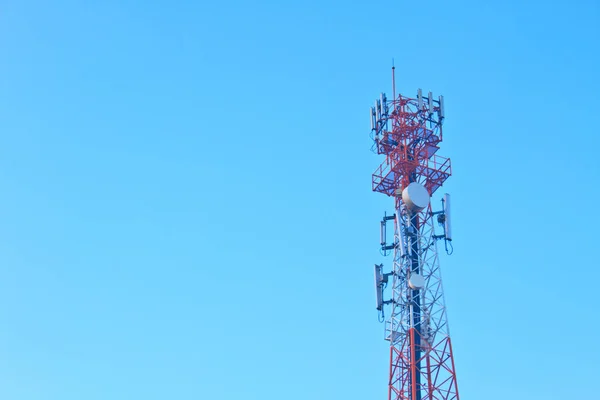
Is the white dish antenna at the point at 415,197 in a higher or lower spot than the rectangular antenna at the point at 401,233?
higher

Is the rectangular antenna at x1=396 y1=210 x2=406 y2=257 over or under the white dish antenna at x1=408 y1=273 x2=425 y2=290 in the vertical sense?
over

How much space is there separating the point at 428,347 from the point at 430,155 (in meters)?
14.8

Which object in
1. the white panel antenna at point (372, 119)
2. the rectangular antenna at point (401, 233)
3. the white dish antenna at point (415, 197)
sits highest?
the white panel antenna at point (372, 119)

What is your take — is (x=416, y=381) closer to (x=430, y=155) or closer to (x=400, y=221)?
(x=400, y=221)

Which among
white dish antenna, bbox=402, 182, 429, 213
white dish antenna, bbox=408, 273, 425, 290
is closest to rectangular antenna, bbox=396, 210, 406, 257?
white dish antenna, bbox=402, 182, 429, 213

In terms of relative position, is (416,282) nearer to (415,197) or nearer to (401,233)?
(401,233)

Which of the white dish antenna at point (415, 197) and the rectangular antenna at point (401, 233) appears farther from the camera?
the white dish antenna at point (415, 197)

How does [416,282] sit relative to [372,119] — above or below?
below

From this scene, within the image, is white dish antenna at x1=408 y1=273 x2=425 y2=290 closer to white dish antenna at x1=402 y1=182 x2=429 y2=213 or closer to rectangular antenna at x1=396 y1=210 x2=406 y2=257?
rectangular antenna at x1=396 y1=210 x2=406 y2=257

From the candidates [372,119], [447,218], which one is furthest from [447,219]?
[372,119]

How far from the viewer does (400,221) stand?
70375mm

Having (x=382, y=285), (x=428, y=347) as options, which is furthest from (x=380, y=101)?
(x=428, y=347)

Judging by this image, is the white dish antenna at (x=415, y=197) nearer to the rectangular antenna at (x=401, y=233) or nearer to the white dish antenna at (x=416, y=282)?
the rectangular antenna at (x=401, y=233)

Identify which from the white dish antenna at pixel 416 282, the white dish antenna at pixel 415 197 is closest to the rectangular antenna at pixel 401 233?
the white dish antenna at pixel 415 197
